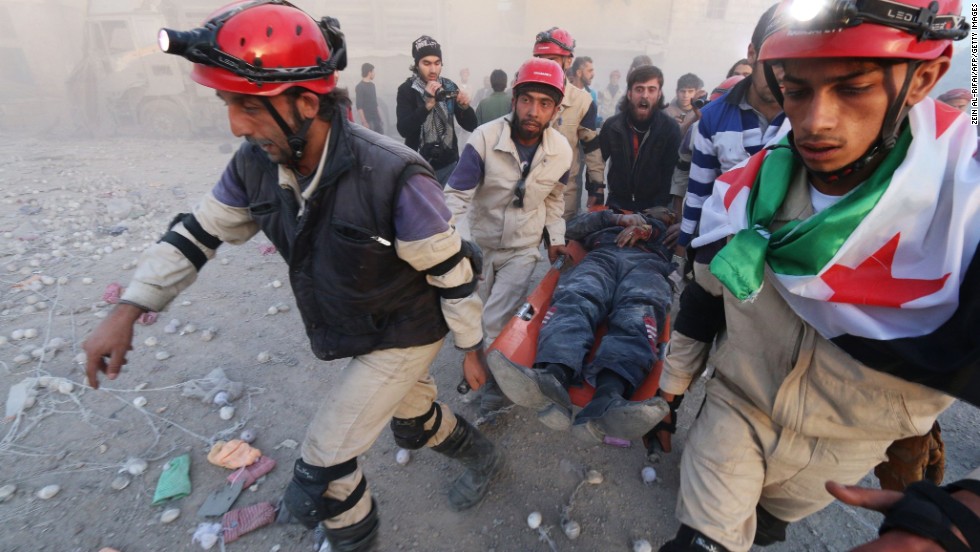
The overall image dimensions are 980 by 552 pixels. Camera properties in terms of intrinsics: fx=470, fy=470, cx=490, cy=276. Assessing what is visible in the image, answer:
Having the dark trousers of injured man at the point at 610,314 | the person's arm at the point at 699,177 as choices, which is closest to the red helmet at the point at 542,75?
the person's arm at the point at 699,177

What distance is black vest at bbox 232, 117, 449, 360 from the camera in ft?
5.68

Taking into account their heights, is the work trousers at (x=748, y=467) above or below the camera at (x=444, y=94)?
below

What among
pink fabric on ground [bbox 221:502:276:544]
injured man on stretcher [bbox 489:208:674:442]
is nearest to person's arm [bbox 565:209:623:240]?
injured man on stretcher [bbox 489:208:674:442]

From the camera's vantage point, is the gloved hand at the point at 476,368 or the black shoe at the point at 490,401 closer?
the gloved hand at the point at 476,368

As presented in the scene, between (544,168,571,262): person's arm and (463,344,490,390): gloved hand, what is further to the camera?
(544,168,571,262): person's arm

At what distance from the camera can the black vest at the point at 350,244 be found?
5.68 ft

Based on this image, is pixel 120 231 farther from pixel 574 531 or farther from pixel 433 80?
pixel 574 531

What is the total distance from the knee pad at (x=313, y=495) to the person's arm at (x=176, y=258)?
82cm

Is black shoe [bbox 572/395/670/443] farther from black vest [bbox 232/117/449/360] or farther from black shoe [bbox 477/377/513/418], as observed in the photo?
black shoe [bbox 477/377/513/418]

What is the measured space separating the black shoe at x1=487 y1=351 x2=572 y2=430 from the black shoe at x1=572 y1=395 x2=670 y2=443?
0.10 metres

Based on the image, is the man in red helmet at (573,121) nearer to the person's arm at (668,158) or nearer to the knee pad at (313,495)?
the person's arm at (668,158)

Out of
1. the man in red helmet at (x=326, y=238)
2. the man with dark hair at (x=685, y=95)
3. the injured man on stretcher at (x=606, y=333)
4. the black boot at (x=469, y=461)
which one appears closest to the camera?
the man in red helmet at (x=326, y=238)

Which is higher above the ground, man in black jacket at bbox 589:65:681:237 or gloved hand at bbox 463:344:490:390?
man in black jacket at bbox 589:65:681:237

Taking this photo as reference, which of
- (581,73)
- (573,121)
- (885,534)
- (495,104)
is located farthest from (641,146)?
(885,534)
